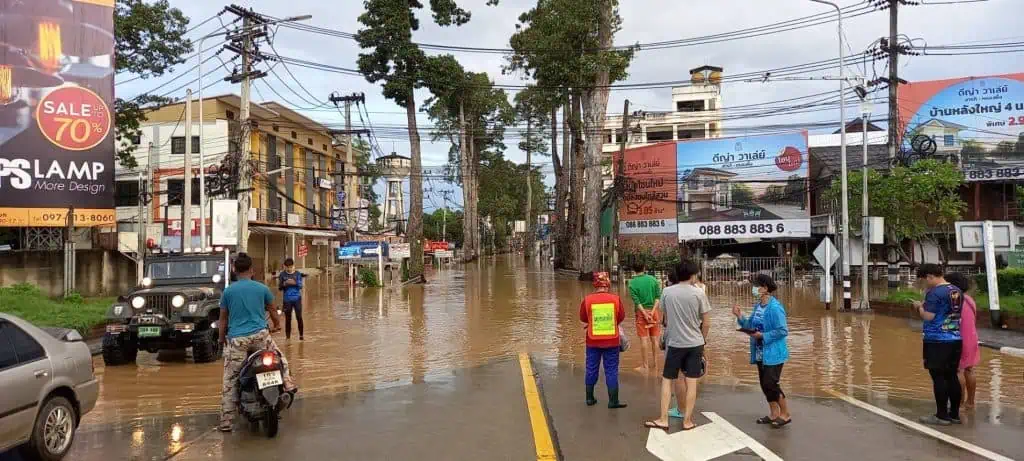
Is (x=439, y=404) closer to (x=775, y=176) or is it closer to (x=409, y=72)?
(x=409, y=72)

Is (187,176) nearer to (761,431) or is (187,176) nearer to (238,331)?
(238,331)

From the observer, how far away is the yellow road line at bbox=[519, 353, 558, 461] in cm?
571

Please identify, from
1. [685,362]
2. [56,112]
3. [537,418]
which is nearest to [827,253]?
[685,362]

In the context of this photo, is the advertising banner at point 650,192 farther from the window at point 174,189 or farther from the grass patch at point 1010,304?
the window at point 174,189

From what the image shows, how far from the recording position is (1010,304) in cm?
1505

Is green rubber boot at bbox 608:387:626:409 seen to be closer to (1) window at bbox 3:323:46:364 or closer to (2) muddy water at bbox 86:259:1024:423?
(2) muddy water at bbox 86:259:1024:423

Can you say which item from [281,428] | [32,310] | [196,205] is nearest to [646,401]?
[281,428]

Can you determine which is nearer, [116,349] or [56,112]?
[116,349]

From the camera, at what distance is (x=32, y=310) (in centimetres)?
1498

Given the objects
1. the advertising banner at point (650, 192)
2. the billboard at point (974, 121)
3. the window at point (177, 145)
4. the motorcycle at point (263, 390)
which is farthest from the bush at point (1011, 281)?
the window at point (177, 145)

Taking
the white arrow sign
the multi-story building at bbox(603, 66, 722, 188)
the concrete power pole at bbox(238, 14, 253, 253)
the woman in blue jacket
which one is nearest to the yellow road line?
the white arrow sign

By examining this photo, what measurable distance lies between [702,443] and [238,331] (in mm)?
4305

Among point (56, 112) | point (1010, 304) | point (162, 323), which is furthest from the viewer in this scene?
point (56, 112)

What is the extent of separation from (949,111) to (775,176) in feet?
25.4
